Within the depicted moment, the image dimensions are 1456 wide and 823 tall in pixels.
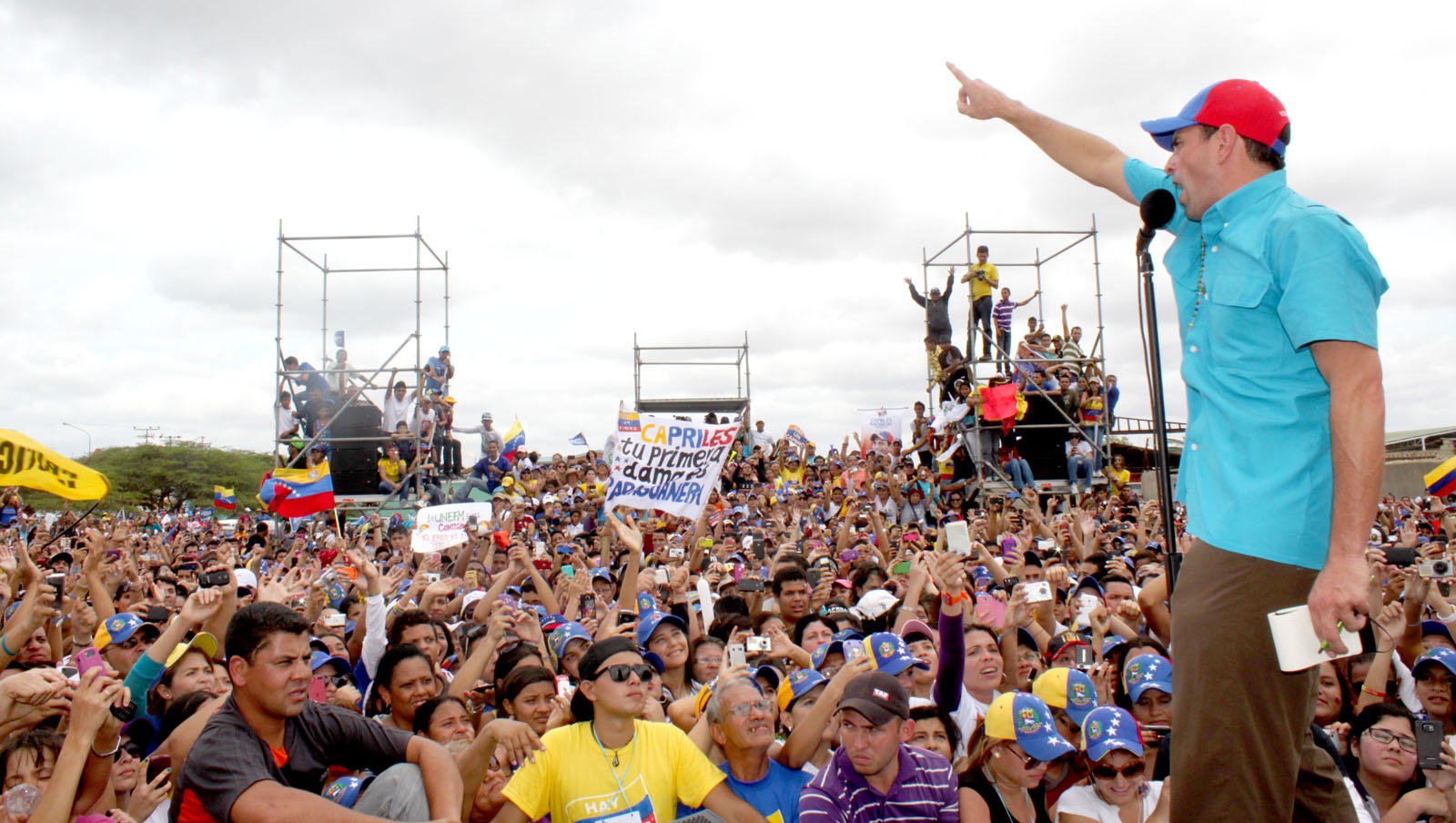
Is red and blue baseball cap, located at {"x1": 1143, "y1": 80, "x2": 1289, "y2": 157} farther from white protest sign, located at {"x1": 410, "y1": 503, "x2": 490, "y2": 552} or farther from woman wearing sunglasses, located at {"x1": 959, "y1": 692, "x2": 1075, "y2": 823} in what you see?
white protest sign, located at {"x1": 410, "y1": 503, "x2": 490, "y2": 552}

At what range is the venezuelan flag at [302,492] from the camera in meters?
14.3

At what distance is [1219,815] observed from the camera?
1.96m

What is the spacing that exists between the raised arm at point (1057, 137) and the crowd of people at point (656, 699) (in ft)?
3.77

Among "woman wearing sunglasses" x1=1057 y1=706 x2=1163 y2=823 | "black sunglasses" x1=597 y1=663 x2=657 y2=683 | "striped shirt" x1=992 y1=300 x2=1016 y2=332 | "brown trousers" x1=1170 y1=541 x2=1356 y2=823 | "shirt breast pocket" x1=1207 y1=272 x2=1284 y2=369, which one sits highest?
"striped shirt" x1=992 y1=300 x2=1016 y2=332

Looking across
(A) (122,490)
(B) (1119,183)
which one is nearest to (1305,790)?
(B) (1119,183)

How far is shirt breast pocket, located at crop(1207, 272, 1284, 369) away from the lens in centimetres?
203

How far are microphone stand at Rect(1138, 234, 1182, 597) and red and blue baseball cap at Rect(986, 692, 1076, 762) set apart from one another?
7.29ft

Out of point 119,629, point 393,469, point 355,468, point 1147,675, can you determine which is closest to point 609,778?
point 1147,675

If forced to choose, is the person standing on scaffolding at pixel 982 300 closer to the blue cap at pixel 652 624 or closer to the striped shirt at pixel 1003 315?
the striped shirt at pixel 1003 315

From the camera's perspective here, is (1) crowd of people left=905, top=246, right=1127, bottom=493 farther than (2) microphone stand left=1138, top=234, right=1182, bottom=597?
Yes

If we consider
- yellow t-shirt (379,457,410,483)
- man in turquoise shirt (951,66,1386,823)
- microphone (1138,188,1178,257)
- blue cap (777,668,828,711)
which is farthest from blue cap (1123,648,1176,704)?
yellow t-shirt (379,457,410,483)

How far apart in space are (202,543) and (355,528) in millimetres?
2141

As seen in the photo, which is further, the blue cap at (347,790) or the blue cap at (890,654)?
the blue cap at (890,654)

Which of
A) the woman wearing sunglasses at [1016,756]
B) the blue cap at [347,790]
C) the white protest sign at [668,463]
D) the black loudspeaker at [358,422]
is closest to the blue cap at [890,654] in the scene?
the woman wearing sunglasses at [1016,756]
